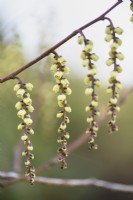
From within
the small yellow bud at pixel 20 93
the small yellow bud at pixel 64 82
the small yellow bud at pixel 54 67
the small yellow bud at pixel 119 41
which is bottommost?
the small yellow bud at pixel 20 93

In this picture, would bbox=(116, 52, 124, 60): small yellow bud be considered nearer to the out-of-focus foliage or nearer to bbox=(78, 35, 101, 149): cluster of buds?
bbox=(78, 35, 101, 149): cluster of buds

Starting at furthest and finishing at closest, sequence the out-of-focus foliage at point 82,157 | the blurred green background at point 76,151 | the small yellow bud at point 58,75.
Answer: the out-of-focus foliage at point 82,157 < the blurred green background at point 76,151 < the small yellow bud at point 58,75

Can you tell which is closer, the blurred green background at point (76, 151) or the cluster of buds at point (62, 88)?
the cluster of buds at point (62, 88)

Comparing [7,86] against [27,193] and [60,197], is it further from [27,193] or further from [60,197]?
[60,197]

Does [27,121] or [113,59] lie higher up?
[113,59]

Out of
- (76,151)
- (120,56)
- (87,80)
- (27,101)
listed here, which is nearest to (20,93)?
(27,101)

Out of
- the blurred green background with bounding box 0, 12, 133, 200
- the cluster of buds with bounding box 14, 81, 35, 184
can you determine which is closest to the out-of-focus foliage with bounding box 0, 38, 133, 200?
the blurred green background with bounding box 0, 12, 133, 200

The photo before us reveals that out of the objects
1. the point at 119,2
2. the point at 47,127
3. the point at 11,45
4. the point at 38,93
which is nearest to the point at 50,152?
the point at 47,127

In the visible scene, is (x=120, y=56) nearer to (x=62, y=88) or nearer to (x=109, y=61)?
(x=109, y=61)

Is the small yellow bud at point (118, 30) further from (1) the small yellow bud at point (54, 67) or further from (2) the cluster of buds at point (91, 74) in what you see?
(1) the small yellow bud at point (54, 67)

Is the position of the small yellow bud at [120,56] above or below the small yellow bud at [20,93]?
above

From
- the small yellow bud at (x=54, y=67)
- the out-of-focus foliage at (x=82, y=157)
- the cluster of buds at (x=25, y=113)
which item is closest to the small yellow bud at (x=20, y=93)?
the cluster of buds at (x=25, y=113)
